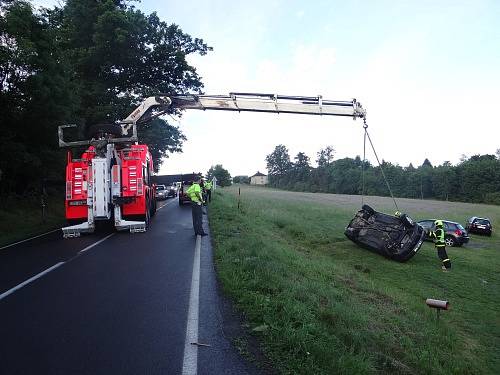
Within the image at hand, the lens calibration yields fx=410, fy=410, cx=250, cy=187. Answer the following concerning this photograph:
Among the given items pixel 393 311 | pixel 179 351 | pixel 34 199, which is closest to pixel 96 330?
pixel 179 351

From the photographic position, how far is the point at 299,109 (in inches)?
598

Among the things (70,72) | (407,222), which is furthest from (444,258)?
(70,72)

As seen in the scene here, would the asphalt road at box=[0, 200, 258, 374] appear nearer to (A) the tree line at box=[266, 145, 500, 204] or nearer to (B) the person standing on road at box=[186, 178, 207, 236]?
(B) the person standing on road at box=[186, 178, 207, 236]

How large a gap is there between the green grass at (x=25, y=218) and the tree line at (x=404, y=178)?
58.2 metres

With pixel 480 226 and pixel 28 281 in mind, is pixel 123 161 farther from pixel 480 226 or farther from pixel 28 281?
pixel 480 226

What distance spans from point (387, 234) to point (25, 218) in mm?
16128

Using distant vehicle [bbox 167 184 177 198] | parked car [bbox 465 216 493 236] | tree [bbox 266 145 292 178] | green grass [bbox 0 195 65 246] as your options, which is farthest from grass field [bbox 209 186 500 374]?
tree [bbox 266 145 292 178]

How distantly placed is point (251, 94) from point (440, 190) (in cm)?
8553

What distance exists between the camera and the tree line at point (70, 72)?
16.4 m

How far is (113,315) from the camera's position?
18.6ft

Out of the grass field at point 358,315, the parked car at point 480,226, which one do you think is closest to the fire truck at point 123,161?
the grass field at point 358,315

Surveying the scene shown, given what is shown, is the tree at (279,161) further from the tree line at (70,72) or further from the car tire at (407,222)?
the car tire at (407,222)

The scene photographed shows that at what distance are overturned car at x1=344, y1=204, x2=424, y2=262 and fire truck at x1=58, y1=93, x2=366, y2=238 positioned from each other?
4.51 m

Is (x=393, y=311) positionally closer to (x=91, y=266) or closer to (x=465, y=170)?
(x=91, y=266)
